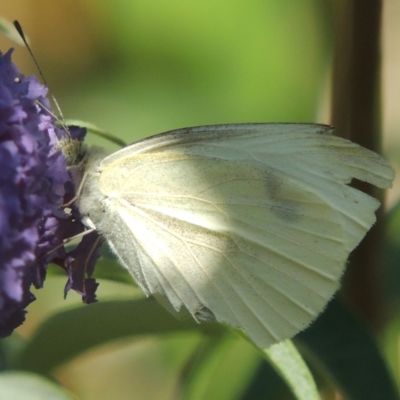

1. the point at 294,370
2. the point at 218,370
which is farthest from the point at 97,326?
the point at 294,370

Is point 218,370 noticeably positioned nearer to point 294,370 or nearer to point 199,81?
point 294,370

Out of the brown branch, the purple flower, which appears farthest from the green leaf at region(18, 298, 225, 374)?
the brown branch

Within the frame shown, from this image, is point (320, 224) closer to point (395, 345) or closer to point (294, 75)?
point (395, 345)

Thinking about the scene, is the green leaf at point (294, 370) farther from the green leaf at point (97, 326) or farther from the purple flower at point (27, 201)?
the purple flower at point (27, 201)

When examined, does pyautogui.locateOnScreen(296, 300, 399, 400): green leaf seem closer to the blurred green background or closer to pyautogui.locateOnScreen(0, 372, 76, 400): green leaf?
the blurred green background

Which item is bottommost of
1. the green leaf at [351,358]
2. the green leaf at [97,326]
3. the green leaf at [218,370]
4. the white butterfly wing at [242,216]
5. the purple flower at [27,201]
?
the green leaf at [218,370]

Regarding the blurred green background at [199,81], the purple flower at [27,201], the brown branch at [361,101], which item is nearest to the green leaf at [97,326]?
the blurred green background at [199,81]

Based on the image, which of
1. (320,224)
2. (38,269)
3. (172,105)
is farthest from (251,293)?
(172,105)

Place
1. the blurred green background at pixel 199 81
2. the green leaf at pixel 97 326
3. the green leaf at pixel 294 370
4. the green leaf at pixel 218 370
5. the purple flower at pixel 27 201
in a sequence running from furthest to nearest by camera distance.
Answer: the blurred green background at pixel 199 81, the green leaf at pixel 218 370, the green leaf at pixel 97 326, the green leaf at pixel 294 370, the purple flower at pixel 27 201
